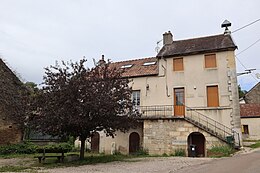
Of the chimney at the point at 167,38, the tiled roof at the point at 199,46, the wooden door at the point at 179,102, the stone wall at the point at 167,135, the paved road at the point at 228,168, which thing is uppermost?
the chimney at the point at 167,38

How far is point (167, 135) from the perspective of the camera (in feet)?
56.7

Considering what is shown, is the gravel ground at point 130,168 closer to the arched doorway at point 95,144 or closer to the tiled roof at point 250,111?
the arched doorway at point 95,144

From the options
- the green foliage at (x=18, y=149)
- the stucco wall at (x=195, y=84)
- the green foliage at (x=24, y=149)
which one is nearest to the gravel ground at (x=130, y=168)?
the stucco wall at (x=195, y=84)

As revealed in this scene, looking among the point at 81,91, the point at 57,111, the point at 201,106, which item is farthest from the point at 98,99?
the point at 201,106

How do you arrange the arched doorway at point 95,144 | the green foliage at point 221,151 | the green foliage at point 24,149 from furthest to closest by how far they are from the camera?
the arched doorway at point 95,144
the green foliage at point 24,149
the green foliage at point 221,151

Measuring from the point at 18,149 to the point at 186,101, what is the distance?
12615 mm

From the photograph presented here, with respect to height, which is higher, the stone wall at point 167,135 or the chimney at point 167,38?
the chimney at point 167,38

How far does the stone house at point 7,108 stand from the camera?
1862 centimetres

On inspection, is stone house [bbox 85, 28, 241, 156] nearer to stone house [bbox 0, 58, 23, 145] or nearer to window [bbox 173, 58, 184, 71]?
window [bbox 173, 58, 184, 71]

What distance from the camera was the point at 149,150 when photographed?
17562 millimetres

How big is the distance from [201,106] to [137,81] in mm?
5261

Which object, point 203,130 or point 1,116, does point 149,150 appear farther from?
point 1,116

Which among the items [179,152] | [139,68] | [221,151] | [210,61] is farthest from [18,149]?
[210,61]

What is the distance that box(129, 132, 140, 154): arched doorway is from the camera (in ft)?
62.1
